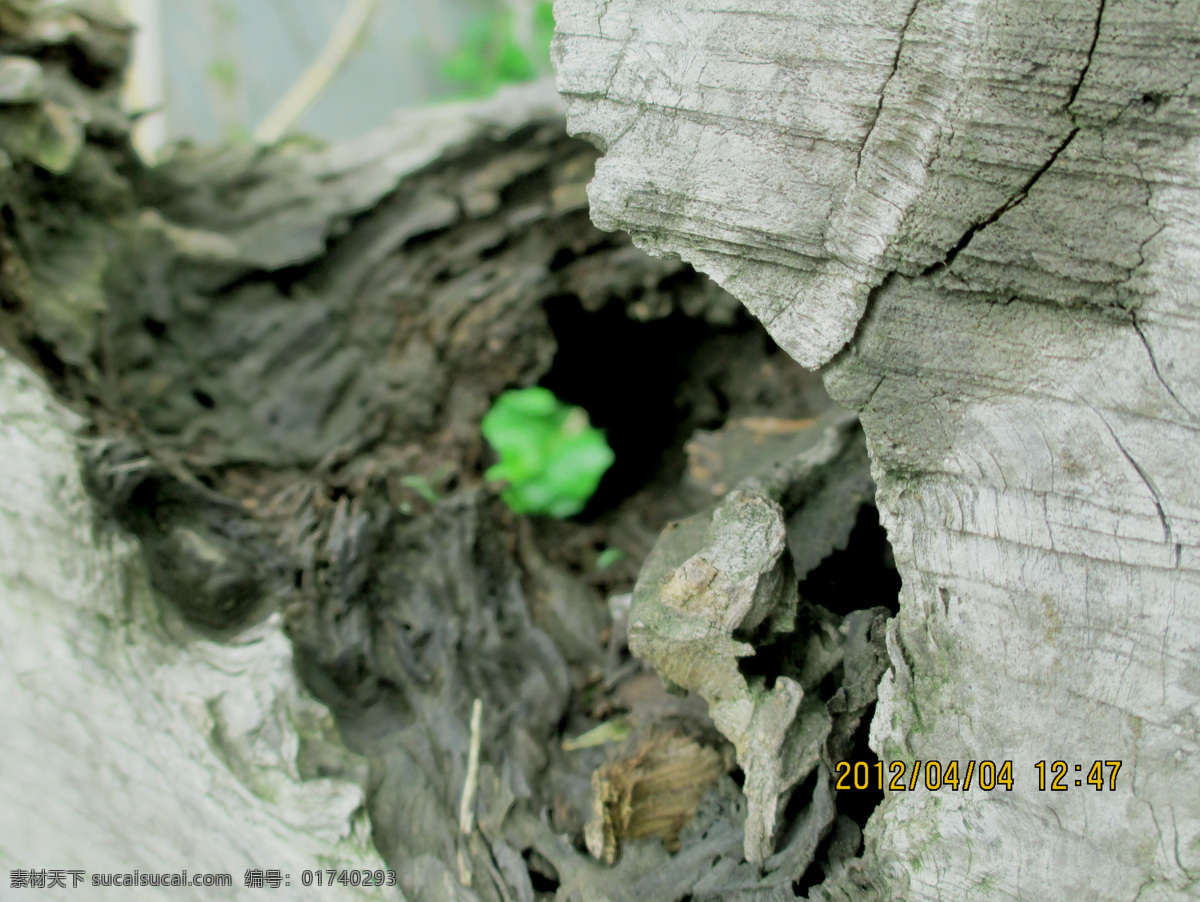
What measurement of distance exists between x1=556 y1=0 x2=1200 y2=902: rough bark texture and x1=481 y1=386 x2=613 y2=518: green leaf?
3.35ft

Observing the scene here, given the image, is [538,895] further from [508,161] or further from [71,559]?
[508,161]

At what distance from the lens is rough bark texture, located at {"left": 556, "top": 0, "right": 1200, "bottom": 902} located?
87cm

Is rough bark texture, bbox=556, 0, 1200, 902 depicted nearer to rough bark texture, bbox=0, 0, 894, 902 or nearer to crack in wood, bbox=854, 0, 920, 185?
crack in wood, bbox=854, 0, 920, 185

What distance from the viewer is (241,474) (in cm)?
204

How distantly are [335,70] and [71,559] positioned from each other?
4.05 metres

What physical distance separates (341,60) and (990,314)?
4.69 m

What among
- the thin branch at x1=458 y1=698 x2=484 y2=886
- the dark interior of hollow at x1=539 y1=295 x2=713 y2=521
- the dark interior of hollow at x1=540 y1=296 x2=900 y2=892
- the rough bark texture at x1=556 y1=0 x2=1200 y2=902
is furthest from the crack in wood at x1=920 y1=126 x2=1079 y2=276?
the dark interior of hollow at x1=539 y1=295 x2=713 y2=521

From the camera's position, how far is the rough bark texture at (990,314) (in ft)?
2.84

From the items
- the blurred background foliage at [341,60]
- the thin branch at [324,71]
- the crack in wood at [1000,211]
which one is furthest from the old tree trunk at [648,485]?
the blurred background foliage at [341,60]

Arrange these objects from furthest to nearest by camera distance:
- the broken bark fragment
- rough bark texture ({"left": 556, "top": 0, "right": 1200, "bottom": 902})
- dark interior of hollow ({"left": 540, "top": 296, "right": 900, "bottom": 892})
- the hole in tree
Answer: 1. dark interior of hollow ({"left": 540, "top": 296, "right": 900, "bottom": 892})
2. the hole in tree
3. the broken bark fragment
4. rough bark texture ({"left": 556, "top": 0, "right": 1200, "bottom": 902})

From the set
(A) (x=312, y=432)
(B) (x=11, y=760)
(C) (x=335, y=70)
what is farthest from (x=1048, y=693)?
(C) (x=335, y=70)

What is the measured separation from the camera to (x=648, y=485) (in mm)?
2479
